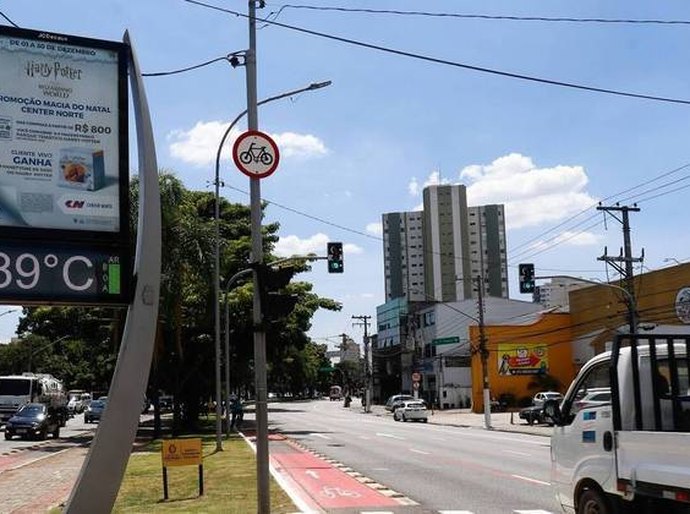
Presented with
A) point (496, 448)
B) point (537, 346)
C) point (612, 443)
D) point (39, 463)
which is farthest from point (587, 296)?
point (612, 443)

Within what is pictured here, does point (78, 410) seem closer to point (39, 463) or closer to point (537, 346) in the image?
point (537, 346)

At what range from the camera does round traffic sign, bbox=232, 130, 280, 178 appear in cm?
1132

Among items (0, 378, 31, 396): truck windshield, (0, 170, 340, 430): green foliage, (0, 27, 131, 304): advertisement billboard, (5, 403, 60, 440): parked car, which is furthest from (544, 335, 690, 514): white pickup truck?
(0, 378, 31, 396): truck windshield

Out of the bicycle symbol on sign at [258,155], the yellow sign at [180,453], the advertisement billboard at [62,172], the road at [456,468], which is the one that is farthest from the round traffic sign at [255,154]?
the road at [456,468]

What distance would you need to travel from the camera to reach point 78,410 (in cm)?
8075

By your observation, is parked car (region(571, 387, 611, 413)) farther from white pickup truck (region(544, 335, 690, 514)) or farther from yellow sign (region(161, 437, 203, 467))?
yellow sign (region(161, 437, 203, 467))

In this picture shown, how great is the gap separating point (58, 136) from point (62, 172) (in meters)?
0.41

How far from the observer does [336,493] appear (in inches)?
578

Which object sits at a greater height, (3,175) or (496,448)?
(3,175)

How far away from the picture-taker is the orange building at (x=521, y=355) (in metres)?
67.1

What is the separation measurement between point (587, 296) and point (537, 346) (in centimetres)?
726

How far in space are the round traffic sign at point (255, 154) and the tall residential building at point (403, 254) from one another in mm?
42429

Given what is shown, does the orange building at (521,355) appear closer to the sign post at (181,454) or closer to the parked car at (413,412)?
the parked car at (413,412)

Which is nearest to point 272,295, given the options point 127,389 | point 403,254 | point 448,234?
point 127,389
